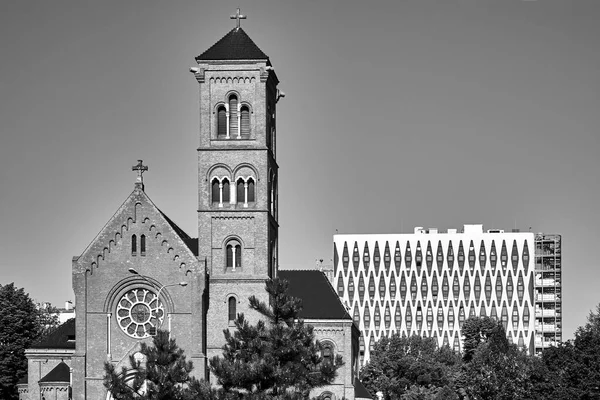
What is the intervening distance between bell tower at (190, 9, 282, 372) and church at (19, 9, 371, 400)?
7cm

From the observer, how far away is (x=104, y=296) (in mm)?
86312

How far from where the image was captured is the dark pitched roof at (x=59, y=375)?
92.0m

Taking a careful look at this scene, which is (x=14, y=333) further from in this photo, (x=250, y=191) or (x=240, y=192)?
(x=250, y=191)

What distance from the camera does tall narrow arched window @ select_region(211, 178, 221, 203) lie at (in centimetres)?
8881

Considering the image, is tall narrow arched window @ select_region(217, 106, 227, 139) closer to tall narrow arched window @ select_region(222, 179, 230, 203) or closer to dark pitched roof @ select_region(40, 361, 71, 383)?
tall narrow arched window @ select_region(222, 179, 230, 203)

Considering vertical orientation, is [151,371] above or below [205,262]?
below

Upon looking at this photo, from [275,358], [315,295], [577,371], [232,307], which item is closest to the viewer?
[275,358]

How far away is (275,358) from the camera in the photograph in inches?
2458

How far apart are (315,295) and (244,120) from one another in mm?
21260

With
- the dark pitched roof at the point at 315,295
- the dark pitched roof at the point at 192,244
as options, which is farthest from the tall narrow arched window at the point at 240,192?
the dark pitched roof at the point at 315,295

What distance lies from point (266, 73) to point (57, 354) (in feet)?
84.5

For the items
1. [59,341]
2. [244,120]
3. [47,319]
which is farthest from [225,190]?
[47,319]

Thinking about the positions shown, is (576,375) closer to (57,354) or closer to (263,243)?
(263,243)

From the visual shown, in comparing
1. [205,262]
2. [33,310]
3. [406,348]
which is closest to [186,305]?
[205,262]
